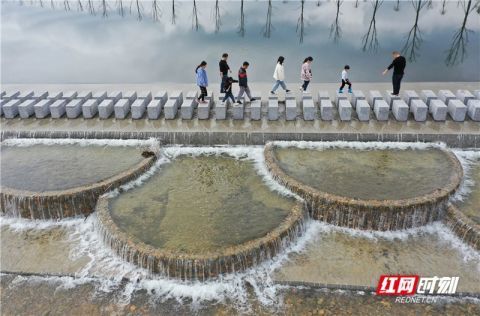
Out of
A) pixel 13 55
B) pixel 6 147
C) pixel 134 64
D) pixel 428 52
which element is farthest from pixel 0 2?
pixel 428 52

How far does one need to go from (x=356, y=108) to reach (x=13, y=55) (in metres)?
17.6

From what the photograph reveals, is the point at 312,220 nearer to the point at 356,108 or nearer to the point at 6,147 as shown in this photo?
the point at 356,108

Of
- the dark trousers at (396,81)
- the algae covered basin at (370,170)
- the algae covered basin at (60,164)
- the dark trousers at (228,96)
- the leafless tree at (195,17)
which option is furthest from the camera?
the leafless tree at (195,17)

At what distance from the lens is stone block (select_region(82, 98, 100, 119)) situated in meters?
13.2

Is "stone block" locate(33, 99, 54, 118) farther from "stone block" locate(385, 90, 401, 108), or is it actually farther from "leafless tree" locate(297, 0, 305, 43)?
"leafless tree" locate(297, 0, 305, 43)

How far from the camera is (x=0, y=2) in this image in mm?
33906

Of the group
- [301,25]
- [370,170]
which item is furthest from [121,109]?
[301,25]

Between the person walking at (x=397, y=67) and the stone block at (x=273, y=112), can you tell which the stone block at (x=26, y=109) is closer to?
the stone block at (x=273, y=112)

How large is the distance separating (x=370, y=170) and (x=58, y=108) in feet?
30.6

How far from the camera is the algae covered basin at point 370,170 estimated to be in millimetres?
9664

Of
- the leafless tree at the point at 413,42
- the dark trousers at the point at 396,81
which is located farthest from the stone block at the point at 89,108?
the leafless tree at the point at 413,42

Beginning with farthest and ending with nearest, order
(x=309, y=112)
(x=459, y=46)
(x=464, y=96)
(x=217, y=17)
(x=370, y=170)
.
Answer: (x=217, y=17) < (x=459, y=46) < (x=464, y=96) < (x=309, y=112) < (x=370, y=170)

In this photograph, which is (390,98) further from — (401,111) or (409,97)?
(401,111)

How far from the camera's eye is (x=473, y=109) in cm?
1234
